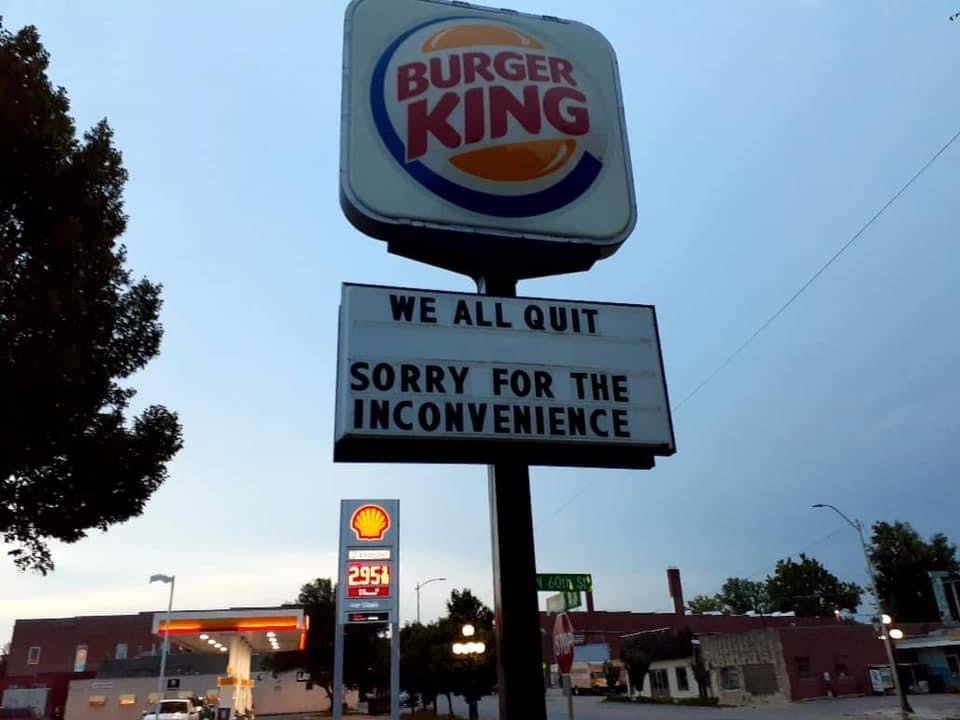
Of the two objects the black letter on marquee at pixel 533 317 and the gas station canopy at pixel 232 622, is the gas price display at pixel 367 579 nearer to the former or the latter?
the black letter on marquee at pixel 533 317

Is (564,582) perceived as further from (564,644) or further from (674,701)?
(674,701)

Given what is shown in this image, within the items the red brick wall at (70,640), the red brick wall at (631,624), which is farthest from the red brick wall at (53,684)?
the red brick wall at (631,624)

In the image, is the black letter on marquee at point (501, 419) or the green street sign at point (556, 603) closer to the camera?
the black letter on marquee at point (501, 419)

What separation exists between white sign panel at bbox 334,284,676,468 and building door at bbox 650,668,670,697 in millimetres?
57693

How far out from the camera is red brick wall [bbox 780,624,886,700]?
4831cm

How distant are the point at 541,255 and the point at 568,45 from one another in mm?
2694

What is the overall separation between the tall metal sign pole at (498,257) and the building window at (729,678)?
163ft

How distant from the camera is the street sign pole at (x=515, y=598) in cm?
658

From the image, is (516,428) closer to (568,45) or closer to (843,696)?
(568,45)

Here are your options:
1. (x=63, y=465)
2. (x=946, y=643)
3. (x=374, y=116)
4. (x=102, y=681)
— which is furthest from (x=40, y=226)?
(x=102, y=681)

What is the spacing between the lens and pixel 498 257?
807 centimetres

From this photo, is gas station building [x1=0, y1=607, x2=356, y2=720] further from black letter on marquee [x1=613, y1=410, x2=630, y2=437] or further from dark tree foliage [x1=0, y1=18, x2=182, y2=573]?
black letter on marquee [x1=613, y1=410, x2=630, y2=437]

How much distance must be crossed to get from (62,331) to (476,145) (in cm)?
755

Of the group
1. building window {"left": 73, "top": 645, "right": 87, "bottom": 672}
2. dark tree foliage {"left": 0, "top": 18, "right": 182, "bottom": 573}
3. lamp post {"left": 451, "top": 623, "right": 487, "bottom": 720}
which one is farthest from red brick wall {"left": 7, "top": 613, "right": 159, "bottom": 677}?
dark tree foliage {"left": 0, "top": 18, "right": 182, "bottom": 573}
